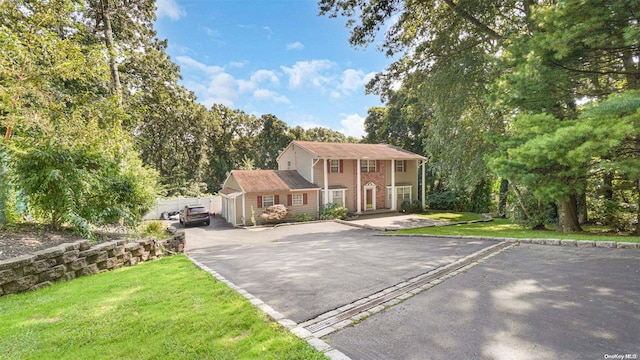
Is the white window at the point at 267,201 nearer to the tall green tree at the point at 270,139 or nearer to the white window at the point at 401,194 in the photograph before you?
the white window at the point at 401,194

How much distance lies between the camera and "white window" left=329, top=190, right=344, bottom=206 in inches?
874

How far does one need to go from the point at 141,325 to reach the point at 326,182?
18.3 meters

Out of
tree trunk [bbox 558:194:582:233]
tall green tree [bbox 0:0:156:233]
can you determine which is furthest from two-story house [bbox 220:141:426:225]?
tree trunk [bbox 558:194:582:233]

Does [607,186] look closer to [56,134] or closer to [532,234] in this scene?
[532,234]

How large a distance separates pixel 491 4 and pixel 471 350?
14.1 m

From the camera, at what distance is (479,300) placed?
4.43 m

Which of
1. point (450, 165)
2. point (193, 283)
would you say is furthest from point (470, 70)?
point (193, 283)

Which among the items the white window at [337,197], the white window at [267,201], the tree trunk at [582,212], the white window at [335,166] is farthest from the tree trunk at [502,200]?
the white window at [267,201]

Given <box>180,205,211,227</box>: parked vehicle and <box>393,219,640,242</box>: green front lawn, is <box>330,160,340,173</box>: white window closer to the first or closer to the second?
<box>393,219,640,242</box>: green front lawn

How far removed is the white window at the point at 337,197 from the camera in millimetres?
22188

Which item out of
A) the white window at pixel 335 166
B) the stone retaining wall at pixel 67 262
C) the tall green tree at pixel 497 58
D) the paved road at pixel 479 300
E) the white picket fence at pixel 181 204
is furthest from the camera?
the white picket fence at pixel 181 204

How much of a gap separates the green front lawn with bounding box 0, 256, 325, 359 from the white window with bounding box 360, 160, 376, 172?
63.1 feet

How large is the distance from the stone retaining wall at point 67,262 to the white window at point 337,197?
47.3 ft

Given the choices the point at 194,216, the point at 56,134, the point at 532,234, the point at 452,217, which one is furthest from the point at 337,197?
the point at 56,134
